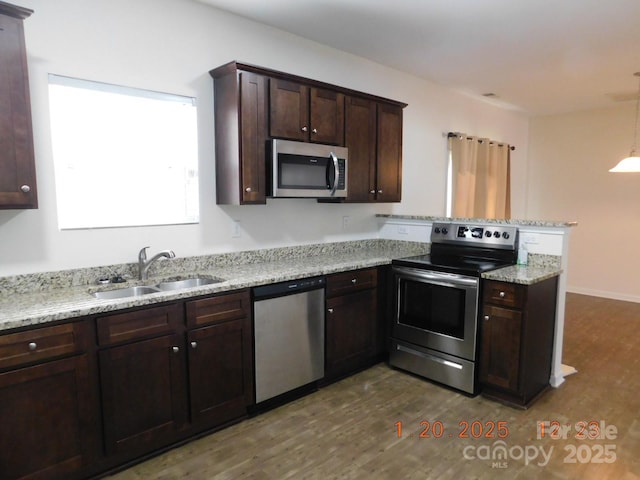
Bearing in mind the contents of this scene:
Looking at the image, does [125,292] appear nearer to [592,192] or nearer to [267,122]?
[267,122]

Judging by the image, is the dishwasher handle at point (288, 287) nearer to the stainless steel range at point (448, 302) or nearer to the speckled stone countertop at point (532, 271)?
the stainless steel range at point (448, 302)

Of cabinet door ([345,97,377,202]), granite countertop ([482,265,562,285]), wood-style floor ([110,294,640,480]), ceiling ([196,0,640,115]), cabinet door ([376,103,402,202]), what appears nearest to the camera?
wood-style floor ([110,294,640,480])

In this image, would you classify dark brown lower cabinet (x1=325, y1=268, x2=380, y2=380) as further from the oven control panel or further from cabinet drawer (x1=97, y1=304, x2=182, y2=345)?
cabinet drawer (x1=97, y1=304, x2=182, y2=345)

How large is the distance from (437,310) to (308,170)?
1426 millimetres

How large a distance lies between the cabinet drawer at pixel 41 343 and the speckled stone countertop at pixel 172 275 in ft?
0.17

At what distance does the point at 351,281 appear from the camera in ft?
10.3

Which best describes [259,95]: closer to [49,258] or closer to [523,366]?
[49,258]

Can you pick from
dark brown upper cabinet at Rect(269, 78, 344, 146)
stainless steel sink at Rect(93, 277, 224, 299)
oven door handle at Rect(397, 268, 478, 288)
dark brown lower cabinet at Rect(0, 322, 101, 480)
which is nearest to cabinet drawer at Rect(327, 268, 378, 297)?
oven door handle at Rect(397, 268, 478, 288)

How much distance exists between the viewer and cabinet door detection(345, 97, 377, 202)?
132 inches

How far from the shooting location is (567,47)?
3496 millimetres

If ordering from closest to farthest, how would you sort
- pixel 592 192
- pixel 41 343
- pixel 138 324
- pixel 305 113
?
pixel 41 343 → pixel 138 324 → pixel 305 113 → pixel 592 192

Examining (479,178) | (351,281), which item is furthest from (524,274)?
(479,178)

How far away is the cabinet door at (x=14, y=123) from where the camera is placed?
1.88m

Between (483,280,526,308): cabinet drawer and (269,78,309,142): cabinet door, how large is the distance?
168 centimetres
